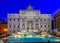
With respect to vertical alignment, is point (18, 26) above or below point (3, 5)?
below

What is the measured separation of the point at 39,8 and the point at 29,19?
11.2ft

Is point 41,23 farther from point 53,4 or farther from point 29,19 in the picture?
point 53,4

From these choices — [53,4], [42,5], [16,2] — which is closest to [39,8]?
[42,5]

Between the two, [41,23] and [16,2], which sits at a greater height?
[16,2]

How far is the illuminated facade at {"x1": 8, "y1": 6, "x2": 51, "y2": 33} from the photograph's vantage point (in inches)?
1304

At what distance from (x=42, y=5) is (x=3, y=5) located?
334 inches

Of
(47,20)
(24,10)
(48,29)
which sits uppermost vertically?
(24,10)

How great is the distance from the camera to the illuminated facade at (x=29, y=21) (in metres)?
33.1

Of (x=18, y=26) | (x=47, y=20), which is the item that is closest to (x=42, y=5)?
(x=47, y=20)

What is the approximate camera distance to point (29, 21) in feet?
110

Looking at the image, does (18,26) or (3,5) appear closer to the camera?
(3,5)

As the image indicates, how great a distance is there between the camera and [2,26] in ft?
103

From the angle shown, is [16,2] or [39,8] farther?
[39,8]

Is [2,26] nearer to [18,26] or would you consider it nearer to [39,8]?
[18,26]
